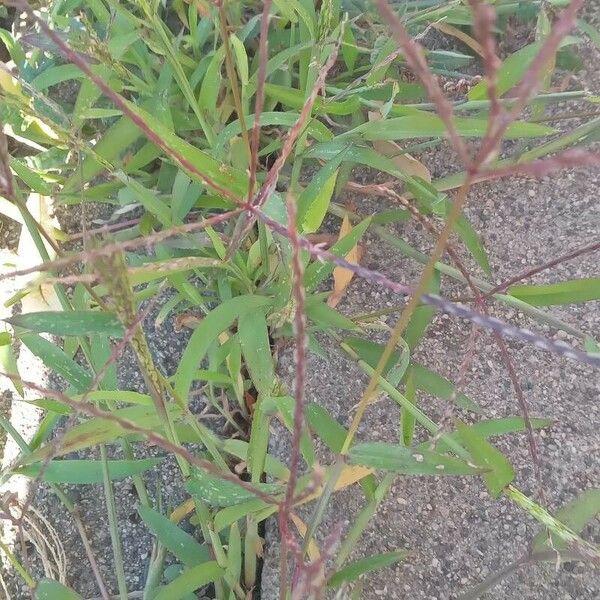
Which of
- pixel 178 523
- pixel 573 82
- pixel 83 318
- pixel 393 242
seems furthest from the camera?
pixel 573 82

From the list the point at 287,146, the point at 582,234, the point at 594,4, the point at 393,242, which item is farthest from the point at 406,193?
the point at 287,146

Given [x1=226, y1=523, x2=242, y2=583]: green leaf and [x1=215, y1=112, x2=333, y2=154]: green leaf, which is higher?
[x1=215, y1=112, x2=333, y2=154]: green leaf

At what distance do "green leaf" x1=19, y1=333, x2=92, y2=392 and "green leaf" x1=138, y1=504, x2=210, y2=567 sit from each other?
0.17 metres

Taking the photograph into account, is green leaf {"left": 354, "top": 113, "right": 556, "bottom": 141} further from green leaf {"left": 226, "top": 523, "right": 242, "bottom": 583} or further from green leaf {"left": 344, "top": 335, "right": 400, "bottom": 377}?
green leaf {"left": 226, "top": 523, "right": 242, "bottom": 583}

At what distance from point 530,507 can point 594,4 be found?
94cm

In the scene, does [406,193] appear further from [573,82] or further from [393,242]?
[573,82]

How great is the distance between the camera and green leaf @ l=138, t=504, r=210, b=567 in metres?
0.81

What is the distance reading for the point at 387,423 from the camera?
95cm

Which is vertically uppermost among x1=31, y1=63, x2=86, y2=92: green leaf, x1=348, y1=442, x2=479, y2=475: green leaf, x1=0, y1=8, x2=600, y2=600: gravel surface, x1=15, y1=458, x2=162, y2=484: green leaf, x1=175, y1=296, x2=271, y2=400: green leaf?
x1=31, y1=63, x2=86, y2=92: green leaf

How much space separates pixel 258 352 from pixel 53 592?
0.36 metres

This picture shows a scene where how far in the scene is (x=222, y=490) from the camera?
2.35 feet

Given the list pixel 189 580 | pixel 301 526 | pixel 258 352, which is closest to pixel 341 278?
pixel 258 352

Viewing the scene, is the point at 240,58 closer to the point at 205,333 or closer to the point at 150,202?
the point at 150,202

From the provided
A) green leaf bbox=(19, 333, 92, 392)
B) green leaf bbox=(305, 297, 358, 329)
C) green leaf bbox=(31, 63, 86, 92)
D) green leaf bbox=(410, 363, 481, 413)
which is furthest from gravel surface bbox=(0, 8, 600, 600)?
green leaf bbox=(31, 63, 86, 92)
